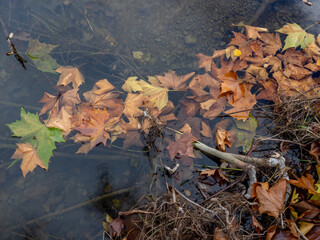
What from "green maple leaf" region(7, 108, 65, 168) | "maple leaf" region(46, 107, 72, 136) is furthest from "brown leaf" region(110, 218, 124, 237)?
"maple leaf" region(46, 107, 72, 136)

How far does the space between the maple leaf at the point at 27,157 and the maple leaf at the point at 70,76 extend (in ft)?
2.35

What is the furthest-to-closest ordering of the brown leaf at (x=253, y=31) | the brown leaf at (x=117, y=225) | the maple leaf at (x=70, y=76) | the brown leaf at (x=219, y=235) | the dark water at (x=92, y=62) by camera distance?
1. the brown leaf at (x=253, y=31)
2. the maple leaf at (x=70, y=76)
3. the dark water at (x=92, y=62)
4. the brown leaf at (x=117, y=225)
5. the brown leaf at (x=219, y=235)

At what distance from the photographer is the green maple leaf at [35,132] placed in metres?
1.91

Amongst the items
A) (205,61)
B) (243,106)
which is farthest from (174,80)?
(243,106)

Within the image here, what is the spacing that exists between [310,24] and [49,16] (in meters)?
3.24

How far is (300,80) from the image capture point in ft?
7.75

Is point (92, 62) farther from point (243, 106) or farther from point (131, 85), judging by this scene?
point (243, 106)

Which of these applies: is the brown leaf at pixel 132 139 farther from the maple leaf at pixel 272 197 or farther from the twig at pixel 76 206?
the maple leaf at pixel 272 197

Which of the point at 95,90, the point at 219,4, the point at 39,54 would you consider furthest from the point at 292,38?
the point at 39,54

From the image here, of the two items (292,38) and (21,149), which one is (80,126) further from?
(292,38)

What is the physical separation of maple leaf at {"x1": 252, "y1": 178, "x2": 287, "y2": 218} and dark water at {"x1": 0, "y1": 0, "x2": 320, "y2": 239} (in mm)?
886

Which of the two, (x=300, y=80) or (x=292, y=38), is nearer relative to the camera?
(x=300, y=80)

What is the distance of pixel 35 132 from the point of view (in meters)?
1.93

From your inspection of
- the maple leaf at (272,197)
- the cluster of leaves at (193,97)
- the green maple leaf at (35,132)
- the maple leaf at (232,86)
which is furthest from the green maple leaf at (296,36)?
the green maple leaf at (35,132)
